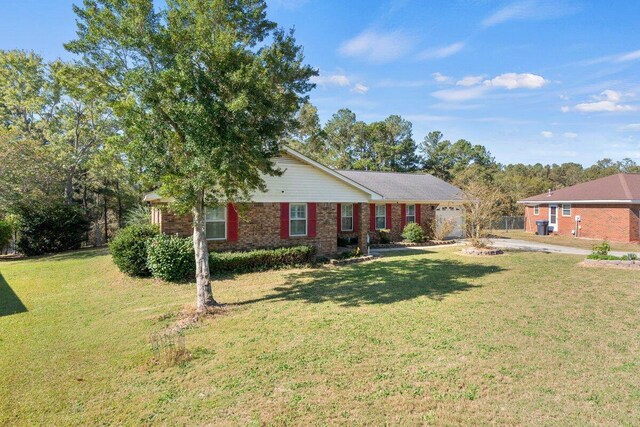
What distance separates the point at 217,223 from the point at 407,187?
14.6 metres

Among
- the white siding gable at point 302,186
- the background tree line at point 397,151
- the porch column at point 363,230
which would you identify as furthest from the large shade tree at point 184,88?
the background tree line at point 397,151

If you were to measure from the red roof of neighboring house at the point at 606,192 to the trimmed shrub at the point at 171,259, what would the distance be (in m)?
23.5

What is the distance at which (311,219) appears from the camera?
1524cm

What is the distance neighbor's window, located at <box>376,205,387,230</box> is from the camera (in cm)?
2092

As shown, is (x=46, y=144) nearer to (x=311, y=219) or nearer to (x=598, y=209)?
(x=311, y=219)

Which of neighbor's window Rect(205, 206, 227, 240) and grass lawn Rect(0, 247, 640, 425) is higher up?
neighbor's window Rect(205, 206, 227, 240)

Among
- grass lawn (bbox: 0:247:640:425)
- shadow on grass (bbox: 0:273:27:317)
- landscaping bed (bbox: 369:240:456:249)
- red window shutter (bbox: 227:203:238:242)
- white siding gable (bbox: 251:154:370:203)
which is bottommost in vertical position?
shadow on grass (bbox: 0:273:27:317)

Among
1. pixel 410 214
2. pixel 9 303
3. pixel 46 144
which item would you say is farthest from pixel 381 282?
pixel 46 144

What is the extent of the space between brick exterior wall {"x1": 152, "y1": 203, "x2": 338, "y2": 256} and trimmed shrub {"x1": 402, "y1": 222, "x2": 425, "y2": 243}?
6.38 m

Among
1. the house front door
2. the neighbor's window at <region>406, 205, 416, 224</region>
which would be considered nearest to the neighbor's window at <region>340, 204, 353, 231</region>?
the neighbor's window at <region>406, 205, 416, 224</region>

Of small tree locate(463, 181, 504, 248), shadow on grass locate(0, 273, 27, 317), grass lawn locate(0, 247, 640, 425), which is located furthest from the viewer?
small tree locate(463, 181, 504, 248)

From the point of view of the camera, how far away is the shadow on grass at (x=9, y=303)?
8.67 metres

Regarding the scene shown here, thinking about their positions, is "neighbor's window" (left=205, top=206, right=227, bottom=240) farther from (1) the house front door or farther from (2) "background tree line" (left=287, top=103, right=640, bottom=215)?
(2) "background tree line" (left=287, top=103, right=640, bottom=215)

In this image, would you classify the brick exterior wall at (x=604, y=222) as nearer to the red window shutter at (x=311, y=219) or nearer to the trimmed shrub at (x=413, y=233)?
the trimmed shrub at (x=413, y=233)
